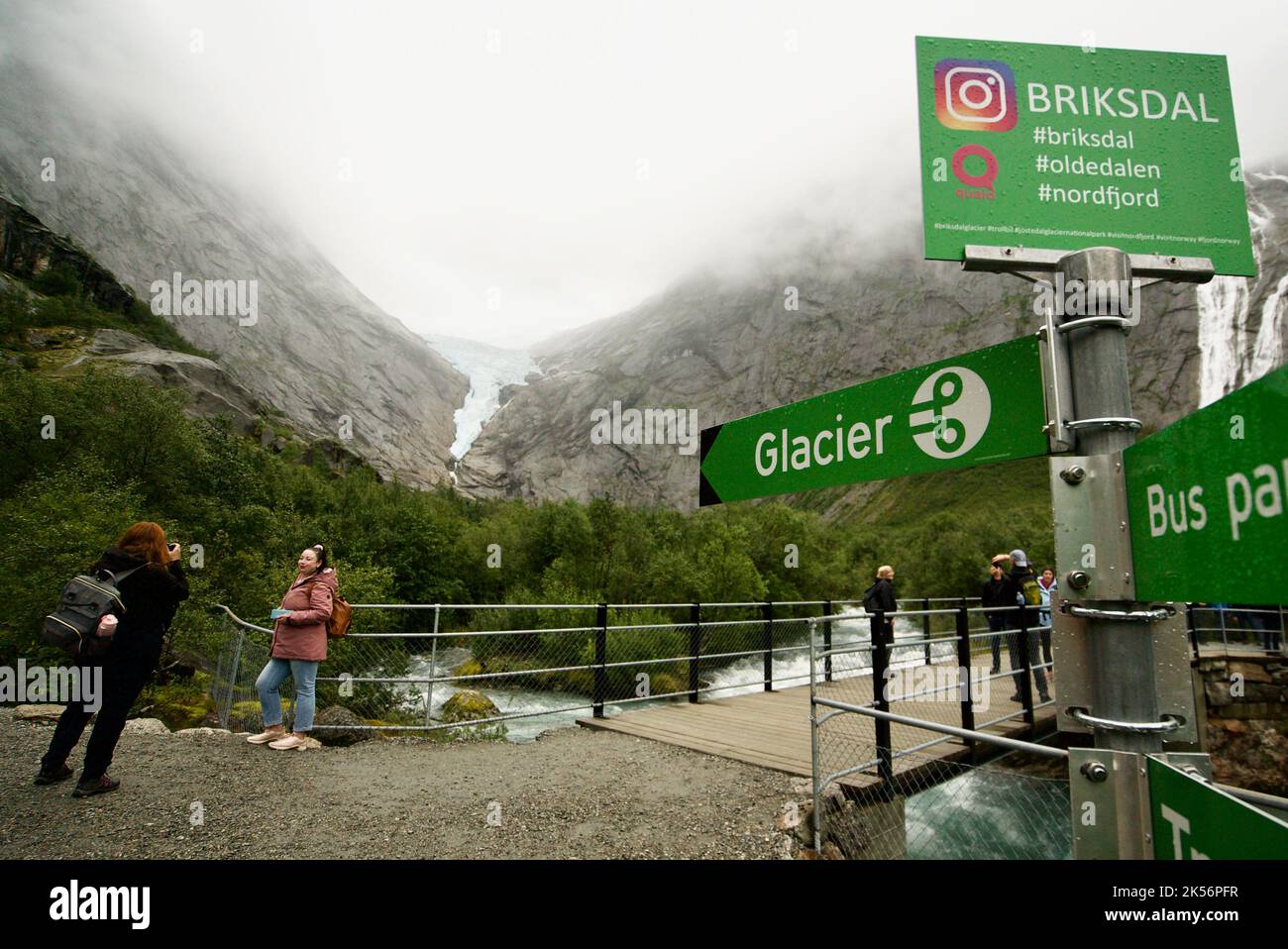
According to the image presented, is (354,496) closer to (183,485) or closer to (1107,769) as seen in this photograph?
(183,485)

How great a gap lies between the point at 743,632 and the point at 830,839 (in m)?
19.6

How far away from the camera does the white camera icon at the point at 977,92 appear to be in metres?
1.70

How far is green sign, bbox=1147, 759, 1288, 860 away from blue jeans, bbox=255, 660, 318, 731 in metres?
6.55

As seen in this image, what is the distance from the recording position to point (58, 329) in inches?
2076

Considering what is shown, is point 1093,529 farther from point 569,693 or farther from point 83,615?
point 569,693

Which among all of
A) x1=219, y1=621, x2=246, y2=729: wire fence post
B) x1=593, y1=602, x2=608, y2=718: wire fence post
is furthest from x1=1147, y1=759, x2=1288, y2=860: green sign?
x1=219, y1=621, x2=246, y2=729: wire fence post

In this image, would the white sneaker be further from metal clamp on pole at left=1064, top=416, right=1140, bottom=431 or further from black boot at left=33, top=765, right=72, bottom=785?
metal clamp on pole at left=1064, top=416, right=1140, bottom=431

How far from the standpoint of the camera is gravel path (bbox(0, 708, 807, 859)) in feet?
13.5

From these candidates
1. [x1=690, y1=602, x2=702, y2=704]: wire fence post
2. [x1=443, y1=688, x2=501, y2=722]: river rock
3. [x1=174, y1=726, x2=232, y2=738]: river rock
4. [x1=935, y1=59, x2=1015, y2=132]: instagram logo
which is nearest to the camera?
[x1=935, y1=59, x2=1015, y2=132]: instagram logo

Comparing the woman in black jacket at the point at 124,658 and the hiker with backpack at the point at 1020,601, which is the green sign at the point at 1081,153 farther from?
the hiker with backpack at the point at 1020,601

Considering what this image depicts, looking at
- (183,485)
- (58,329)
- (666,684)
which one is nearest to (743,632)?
(666,684)

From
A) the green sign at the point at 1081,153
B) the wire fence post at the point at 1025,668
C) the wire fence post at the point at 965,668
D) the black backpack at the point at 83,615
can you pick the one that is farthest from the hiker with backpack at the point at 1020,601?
the black backpack at the point at 83,615

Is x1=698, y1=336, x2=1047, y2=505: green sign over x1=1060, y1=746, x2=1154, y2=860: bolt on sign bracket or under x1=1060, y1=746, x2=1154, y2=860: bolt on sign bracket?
over

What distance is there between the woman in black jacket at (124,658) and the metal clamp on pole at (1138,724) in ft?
17.8
